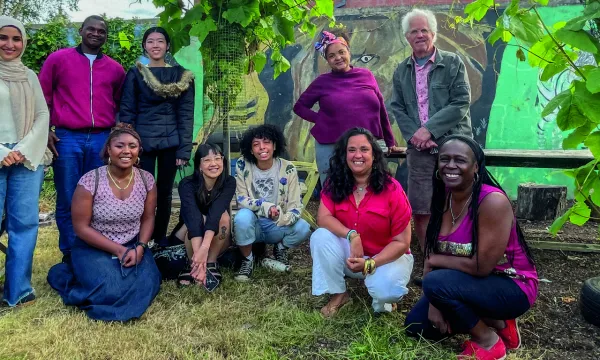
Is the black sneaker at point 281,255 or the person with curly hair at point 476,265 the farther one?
the black sneaker at point 281,255

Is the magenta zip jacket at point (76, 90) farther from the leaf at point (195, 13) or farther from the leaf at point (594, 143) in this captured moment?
the leaf at point (594, 143)

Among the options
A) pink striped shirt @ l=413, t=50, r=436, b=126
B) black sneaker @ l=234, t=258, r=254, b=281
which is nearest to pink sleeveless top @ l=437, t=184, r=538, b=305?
pink striped shirt @ l=413, t=50, r=436, b=126

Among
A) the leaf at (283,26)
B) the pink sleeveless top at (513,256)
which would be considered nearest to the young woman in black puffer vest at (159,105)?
the leaf at (283,26)

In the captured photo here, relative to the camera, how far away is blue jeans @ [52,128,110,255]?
427cm

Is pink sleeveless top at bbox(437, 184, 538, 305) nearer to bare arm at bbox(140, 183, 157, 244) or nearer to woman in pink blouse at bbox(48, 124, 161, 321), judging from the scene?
woman in pink blouse at bbox(48, 124, 161, 321)

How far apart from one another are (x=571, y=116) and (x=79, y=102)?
11.5ft

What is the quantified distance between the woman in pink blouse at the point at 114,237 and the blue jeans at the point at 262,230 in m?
0.71

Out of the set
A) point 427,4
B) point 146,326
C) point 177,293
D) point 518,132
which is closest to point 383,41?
point 427,4

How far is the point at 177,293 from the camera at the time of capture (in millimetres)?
3965

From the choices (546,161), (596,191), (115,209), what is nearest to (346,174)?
(596,191)

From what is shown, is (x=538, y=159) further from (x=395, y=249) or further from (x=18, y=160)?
(x=18, y=160)

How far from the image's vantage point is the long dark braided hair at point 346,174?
3.60m

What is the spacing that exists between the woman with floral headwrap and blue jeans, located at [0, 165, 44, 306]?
2.26m

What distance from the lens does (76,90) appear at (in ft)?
13.8
